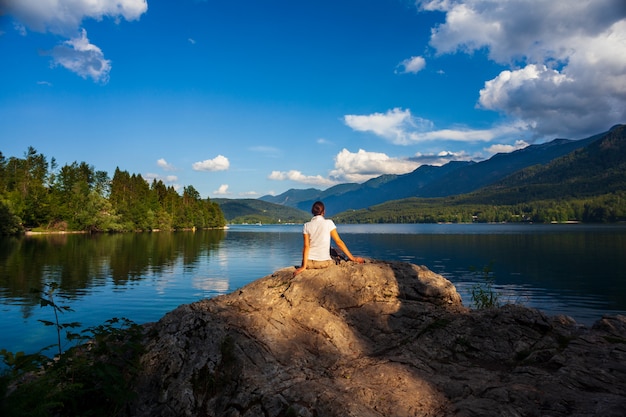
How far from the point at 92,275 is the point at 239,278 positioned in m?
14.7

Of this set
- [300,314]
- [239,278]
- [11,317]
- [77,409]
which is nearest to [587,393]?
[300,314]

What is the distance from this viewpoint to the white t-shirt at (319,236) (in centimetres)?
1083

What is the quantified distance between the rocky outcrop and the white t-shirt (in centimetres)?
65

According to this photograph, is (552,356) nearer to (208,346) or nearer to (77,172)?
(208,346)

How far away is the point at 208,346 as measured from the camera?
7625mm

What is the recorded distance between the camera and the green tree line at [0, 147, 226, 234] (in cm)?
10588

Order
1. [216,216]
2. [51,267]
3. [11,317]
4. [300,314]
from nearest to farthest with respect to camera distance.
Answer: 1. [300,314]
2. [11,317]
3. [51,267]
4. [216,216]

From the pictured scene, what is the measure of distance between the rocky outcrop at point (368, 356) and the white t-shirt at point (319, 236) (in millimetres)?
653

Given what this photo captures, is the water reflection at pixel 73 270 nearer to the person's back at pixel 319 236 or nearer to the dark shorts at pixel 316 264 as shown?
the dark shorts at pixel 316 264

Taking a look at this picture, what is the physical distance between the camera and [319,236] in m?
10.9

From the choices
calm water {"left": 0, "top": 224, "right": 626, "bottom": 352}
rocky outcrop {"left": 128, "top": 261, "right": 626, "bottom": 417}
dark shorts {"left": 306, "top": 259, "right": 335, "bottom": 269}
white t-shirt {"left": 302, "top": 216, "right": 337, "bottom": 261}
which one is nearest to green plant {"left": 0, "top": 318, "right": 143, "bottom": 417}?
rocky outcrop {"left": 128, "top": 261, "right": 626, "bottom": 417}

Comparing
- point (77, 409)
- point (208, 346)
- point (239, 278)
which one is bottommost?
point (239, 278)

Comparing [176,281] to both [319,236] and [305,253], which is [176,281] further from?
[319,236]

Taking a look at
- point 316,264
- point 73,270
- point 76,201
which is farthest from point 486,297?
point 76,201
